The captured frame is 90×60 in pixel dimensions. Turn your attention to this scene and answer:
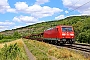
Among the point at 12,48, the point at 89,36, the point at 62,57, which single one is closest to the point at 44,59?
the point at 62,57

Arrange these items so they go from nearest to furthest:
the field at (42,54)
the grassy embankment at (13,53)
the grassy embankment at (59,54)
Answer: the grassy embankment at (59,54)
the field at (42,54)
the grassy embankment at (13,53)

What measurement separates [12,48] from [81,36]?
103 feet

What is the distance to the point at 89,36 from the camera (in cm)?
4934

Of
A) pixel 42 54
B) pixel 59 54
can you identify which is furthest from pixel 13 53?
pixel 59 54

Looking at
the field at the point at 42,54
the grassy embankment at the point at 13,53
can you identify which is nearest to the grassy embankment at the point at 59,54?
the field at the point at 42,54

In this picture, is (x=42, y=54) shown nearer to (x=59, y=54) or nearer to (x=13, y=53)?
(x=59, y=54)

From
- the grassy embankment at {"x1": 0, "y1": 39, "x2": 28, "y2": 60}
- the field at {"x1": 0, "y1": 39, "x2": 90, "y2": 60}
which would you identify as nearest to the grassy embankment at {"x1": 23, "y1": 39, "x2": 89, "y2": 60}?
the field at {"x1": 0, "y1": 39, "x2": 90, "y2": 60}

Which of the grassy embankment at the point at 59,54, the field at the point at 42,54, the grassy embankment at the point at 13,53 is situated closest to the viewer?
the grassy embankment at the point at 59,54

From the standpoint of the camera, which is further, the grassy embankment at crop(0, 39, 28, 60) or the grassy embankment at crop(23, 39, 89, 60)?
the grassy embankment at crop(0, 39, 28, 60)

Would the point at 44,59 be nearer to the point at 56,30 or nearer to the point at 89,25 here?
the point at 56,30

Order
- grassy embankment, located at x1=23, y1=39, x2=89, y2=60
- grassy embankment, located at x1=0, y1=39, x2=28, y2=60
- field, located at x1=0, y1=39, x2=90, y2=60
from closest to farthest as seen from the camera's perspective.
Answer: grassy embankment, located at x1=23, y1=39, x2=89, y2=60 → field, located at x1=0, y1=39, x2=90, y2=60 → grassy embankment, located at x1=0, y1=39, x2=28, y2=60

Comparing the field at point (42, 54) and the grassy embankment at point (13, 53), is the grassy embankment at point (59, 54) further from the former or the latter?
the grassy embankment at point (13, 53)

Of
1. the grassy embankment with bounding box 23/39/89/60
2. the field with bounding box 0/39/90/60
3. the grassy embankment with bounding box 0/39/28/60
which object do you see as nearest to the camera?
the grassy embankment with bounding box 23/39/89/60

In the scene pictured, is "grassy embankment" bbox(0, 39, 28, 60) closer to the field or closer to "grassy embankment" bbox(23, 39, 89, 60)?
the field
